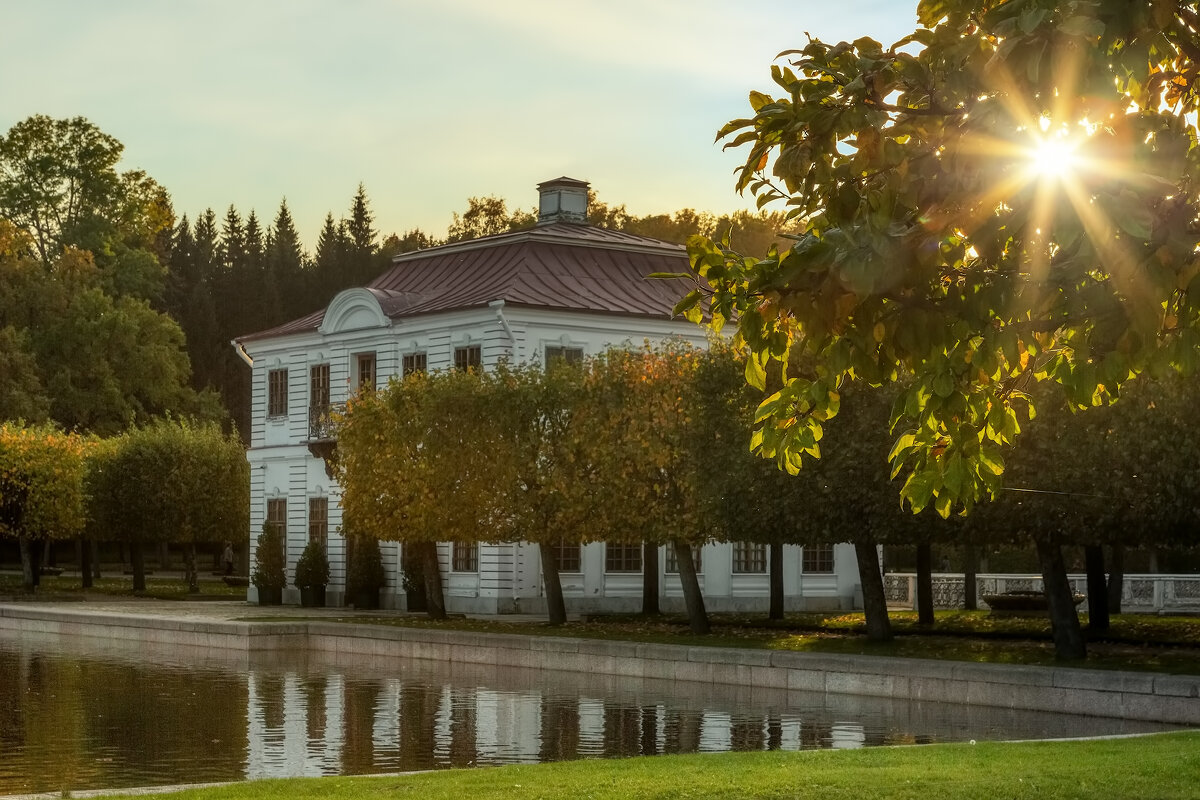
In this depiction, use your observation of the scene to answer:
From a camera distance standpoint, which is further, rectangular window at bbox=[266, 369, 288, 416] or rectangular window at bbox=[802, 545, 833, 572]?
rectangular window at bbox=[266, 369, 288, 416]

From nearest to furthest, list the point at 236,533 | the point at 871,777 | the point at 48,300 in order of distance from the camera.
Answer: the point at 871,777, the point at 236,533, the point at 48,300

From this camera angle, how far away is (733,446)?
3162 centimetres

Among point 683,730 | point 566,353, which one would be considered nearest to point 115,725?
point 683,730

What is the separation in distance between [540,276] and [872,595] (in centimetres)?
1774

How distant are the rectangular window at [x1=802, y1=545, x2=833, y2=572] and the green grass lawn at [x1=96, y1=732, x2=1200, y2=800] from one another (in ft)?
101

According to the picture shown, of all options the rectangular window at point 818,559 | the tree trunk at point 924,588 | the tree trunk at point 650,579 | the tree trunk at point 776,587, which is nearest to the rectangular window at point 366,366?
the tree trunk at point 650,579

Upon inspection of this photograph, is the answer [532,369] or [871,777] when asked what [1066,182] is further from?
[532,369]

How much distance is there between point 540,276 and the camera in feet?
148

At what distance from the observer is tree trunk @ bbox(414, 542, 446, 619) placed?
38219 millimetres

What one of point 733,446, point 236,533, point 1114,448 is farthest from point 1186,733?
point 236,533

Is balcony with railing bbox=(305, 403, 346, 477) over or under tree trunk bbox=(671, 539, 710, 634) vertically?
over

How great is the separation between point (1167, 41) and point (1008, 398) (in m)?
2.17

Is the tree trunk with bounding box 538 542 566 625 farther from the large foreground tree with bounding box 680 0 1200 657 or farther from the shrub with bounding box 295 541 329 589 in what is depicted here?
the large foreground tree with bounding box 680 0 1200 657

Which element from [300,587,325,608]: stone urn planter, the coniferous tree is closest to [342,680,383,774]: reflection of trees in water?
[300,587,325,608]: stone urn planter
